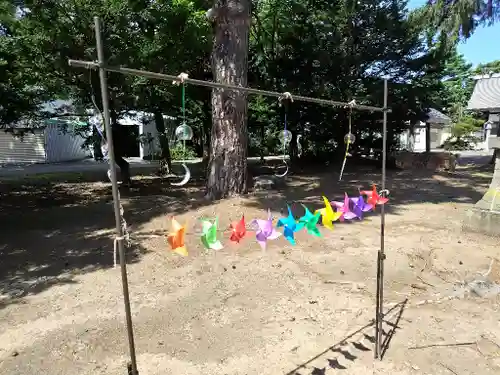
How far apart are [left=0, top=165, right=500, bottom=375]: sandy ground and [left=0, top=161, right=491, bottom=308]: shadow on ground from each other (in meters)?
0.05

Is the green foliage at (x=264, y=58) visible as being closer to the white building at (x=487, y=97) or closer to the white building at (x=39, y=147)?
the white building at (x=487, y=97)

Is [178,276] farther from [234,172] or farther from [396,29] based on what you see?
[396,29]

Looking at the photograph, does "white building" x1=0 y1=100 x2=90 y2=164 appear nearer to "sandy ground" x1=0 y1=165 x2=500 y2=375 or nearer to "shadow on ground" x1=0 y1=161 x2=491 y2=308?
"shadow on ground" x1=0 y1=161 x2=491 y2=308

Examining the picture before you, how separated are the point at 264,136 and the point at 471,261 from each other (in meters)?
14.5

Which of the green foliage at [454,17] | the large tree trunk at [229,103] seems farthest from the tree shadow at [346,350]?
the green foliage at [454,17]

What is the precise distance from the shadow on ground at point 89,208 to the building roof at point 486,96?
17.5 feet

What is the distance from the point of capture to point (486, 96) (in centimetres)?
2055

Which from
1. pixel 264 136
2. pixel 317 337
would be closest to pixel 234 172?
pixel 317 337

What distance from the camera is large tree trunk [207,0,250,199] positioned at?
8.27m

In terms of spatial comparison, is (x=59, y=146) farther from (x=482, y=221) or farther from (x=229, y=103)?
(x=482, y=221)

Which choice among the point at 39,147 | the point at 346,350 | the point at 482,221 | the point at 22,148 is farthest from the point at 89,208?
the point at 39,147

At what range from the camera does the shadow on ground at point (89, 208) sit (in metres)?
5.71

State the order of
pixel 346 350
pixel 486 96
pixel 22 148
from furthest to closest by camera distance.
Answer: pixel 22 148 → pixel 486 96 → pixel 346 350

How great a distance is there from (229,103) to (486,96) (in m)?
17.3
